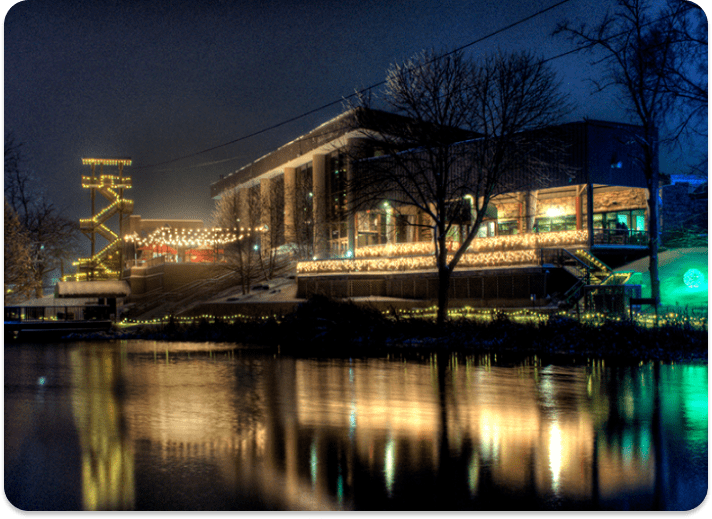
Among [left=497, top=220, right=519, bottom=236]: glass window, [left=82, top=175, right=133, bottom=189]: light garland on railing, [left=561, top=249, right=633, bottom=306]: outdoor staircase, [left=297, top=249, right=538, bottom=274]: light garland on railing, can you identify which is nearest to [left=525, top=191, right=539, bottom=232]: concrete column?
[left=297, top=249, right=538, bottom=274]: light garland on railing

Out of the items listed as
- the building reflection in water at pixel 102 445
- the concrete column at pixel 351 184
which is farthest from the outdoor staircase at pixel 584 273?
the building reflection in water at pixel 102 445

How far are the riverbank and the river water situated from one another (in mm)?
3237

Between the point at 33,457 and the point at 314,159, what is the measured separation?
56.1m

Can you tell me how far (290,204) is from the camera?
6488 centimetres

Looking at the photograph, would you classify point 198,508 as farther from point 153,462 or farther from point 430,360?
point 430,360

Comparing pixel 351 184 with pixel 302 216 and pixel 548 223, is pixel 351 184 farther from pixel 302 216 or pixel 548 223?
pixel 302 216

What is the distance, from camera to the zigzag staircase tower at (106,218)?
5409 cm

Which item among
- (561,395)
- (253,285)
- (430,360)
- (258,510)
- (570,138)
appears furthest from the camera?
(253,285)

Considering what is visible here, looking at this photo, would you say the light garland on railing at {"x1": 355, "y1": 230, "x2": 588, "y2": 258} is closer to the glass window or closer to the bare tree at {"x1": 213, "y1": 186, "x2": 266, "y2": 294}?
the glass window

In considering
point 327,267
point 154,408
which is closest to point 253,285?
point 327,267

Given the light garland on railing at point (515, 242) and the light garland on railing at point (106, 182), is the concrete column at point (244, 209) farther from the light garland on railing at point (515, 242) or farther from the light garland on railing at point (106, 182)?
the light garland on railing at point (515, 242)

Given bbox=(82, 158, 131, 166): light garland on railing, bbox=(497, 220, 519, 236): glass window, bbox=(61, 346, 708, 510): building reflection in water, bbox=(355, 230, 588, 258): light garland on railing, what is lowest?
bbox=(61, 346, 708, 510): building reflection in water

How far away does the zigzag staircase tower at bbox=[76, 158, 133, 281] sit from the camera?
177 ft

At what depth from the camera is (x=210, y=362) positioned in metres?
16.5
